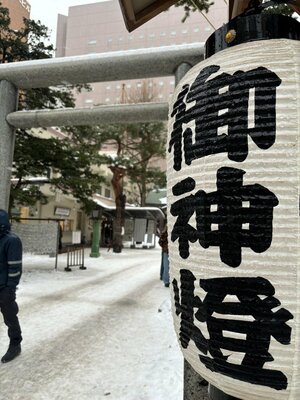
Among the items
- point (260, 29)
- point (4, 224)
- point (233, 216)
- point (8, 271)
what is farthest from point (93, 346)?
point (260, 29)

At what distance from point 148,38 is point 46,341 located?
4.49 m

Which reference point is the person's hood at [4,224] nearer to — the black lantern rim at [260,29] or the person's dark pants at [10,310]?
the person's dark pants at [10,310]

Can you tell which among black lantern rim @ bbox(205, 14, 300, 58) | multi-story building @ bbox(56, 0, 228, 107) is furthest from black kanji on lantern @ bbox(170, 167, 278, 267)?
multi-story building @ bbox(56, 0, 228, 107)

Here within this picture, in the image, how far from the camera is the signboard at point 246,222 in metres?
1.06

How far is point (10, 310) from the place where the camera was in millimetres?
4254

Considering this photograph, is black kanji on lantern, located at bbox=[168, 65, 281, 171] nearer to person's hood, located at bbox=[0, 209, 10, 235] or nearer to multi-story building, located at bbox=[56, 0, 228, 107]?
multi-story building, located at bbox=[56, 0, 228, 107]

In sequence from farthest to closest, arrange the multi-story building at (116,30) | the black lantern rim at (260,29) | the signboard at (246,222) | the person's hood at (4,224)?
the person's hood at (4,224) → the multi-story building at (116,30) → the black lantern rim at (260,29) → the signboard at (246,222)

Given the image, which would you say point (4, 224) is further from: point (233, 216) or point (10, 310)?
point (233, 216)

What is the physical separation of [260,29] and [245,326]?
42.8 inches

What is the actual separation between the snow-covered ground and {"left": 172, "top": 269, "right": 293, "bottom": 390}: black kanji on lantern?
2661 mm

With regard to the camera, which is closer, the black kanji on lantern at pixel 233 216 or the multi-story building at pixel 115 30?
the black kanji on lantern at pixel 233 216

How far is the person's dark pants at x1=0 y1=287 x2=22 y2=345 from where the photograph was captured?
13.7 feet

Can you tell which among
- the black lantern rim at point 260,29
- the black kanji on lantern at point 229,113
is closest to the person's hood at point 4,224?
the black kanji on lantern at point 229,113

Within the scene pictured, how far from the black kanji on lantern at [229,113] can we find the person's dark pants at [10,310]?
144 inches
